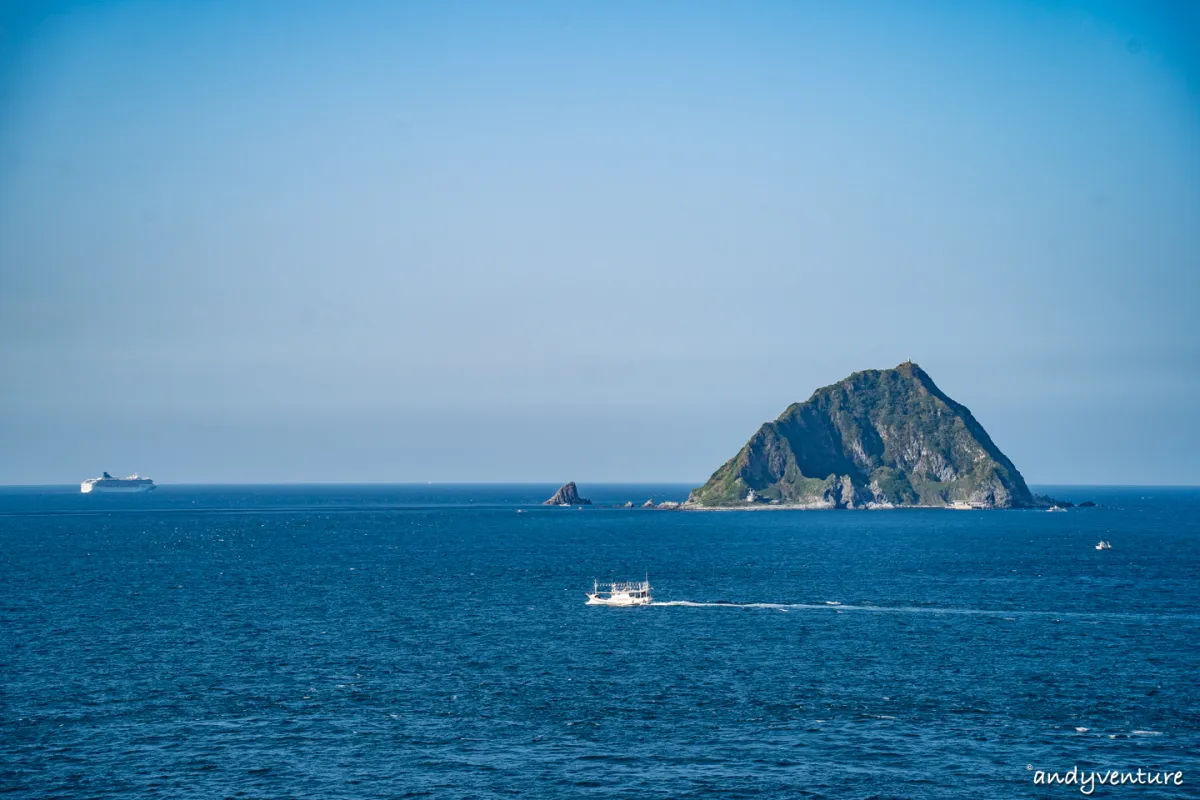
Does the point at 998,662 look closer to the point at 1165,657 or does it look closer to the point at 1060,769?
the point at 1165,657

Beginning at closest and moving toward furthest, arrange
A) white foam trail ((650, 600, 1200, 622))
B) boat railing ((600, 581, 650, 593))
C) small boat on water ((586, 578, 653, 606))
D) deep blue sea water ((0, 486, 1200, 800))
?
deep blue sea water ((0, 486, 1200, 800)) < white foam trail ((650, 600, 1200, 622)) < small boat on water ((586, 578, 653, 606)) < boat railing ((600, 581, 650, 593))

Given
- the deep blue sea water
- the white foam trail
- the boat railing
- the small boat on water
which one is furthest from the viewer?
A: the boat railing

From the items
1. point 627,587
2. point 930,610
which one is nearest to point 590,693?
point 627,587

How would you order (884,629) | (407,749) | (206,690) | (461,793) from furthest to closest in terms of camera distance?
(884,629) → (206,690) → (407,749) → (461,793)

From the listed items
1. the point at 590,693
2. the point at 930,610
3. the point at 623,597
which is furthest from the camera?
the point at 623,597

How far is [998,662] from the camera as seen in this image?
10675 centimetres

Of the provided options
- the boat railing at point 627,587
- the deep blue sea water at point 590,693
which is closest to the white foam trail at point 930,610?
the deep blue sea water at point 590,693

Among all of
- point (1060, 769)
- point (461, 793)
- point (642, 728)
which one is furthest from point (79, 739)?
point (1060, 769)

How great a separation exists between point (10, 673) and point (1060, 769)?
9177cm

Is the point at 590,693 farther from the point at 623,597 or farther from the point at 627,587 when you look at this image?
the point at 627,587

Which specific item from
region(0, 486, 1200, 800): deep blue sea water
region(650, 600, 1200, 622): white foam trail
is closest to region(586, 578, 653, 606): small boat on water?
region(650, 600, 1200, 622): white foam trail

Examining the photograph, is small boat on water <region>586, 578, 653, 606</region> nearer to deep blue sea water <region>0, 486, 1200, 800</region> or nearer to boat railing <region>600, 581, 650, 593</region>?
boat railing <region>600, 581, 650, 593</region>

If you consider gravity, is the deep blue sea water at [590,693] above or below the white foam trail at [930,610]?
below

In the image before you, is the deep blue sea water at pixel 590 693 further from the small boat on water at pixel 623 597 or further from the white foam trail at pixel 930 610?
the small boat on water at pixel 623 597
